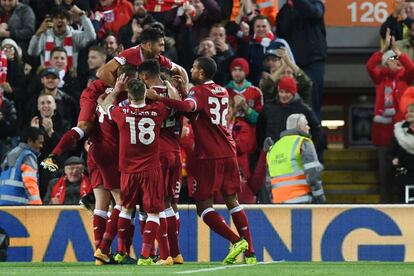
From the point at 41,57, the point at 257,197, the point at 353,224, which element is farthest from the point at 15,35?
the point at 353,224

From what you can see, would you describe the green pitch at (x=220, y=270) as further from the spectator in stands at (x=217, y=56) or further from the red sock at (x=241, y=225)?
the spectator in stands at (x=217, y=56)

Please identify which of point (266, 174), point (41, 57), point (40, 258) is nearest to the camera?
point (40, 258)

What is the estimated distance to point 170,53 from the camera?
21.3 metres

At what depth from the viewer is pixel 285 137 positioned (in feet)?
62.7

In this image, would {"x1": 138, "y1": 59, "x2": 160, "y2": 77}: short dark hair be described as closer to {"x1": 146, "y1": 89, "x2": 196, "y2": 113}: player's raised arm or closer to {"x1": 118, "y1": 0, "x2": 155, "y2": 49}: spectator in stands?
{"x1": 146, "y1": 89, "x2": 196, "y2": 113}: player's raised arm

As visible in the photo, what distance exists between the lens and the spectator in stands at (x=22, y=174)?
19.4 m

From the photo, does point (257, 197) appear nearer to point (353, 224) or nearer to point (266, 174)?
point (266, 174)

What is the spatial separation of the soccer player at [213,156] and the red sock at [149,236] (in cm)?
83

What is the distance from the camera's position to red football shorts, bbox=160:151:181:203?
16.2 metres

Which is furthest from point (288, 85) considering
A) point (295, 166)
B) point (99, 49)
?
point (99, 49)

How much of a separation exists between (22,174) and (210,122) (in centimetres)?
384

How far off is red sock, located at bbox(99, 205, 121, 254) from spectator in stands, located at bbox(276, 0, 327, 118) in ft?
20.8

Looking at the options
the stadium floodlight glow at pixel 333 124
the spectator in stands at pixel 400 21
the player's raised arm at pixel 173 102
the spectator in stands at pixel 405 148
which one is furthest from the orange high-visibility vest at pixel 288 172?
the stadium floodlight glow at pixel 333 124

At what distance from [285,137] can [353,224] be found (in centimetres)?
137
